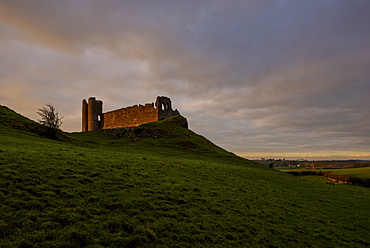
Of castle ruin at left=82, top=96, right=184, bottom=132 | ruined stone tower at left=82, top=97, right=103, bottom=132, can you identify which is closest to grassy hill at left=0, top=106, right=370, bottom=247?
castle ruin at left=82, top=96, right=184, bottom=132

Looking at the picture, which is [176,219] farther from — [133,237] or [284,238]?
[284,238]

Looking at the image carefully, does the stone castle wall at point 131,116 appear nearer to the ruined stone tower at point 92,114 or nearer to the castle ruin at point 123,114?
the castle ruin at point 123,114

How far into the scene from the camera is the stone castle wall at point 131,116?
75.8 meters

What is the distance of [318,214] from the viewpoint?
16.6 meters

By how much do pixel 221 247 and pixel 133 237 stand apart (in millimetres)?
4009

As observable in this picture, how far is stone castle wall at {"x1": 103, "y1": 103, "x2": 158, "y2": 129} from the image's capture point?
2985 inches

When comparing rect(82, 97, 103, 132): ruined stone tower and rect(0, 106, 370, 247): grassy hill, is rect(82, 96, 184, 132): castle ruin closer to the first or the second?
rect(82, 97, 103, 132): ruined stone tower

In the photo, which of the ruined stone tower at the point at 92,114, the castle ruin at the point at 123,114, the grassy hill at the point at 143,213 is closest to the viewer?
the grassy hill at the point at 143,213

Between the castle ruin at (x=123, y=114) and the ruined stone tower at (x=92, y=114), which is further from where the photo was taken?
the ruined stone tower at (x=92, y=114)

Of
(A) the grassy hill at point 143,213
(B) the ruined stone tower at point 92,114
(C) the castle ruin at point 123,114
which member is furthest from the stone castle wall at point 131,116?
(A) the grassy hill at point 143,213

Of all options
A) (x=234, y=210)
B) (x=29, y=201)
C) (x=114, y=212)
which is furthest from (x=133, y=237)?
(x=234, y=210)

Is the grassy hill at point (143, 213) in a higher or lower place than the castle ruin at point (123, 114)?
lower

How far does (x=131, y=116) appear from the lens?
8038 centimetres

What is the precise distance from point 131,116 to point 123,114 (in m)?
5.07
